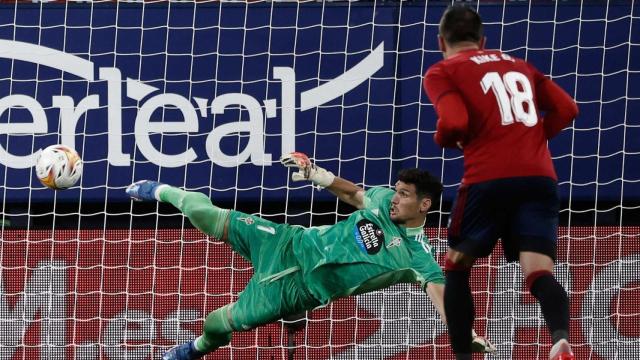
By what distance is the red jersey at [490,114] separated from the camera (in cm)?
573

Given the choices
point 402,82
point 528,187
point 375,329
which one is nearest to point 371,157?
point 402,82

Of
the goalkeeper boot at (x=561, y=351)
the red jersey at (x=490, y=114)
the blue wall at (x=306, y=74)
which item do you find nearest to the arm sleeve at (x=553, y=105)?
the red jersey at (x=490, y=114)

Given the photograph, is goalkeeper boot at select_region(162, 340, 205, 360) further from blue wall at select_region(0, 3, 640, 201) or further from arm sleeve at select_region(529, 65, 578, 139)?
arm sleeve at select_region(529, 65, 578, 139)

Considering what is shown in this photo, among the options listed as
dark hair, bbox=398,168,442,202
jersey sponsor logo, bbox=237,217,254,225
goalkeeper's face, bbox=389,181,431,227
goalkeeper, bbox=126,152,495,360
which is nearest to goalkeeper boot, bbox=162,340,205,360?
goalkeeper, bbox=126,152,495,360

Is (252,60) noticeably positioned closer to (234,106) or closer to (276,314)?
(234,106)

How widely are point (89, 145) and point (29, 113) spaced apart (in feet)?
1.42

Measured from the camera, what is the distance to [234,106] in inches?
351

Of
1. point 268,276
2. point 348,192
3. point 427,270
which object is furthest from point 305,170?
point 427,270

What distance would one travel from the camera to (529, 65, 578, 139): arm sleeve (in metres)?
5.95

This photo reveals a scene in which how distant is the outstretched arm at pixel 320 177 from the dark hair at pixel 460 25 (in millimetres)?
1726

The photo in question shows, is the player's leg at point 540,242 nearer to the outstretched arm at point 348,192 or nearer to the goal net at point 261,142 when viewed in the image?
the outstretched arm at point 348,192

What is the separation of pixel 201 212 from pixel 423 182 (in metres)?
1.28

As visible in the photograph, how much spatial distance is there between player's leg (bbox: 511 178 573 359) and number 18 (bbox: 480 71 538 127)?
0.27m

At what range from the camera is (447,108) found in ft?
18.6
